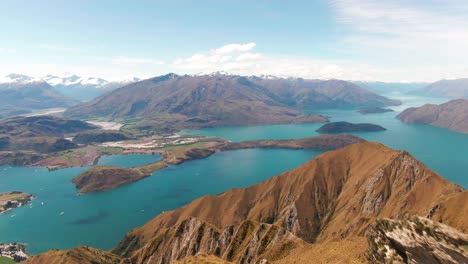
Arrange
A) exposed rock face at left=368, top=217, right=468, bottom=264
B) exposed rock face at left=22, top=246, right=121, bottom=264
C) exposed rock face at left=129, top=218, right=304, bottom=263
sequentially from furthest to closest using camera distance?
exposed rock face at left=22, top=246, right=121, bottom=264, exposed rock face at left=129, top=218, right=304, bottom=263, exposed rock face at left=368, top=217, right=468, bottom=264

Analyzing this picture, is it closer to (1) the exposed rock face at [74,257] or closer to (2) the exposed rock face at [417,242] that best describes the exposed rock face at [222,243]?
(1) the exposed rock face at [74,257]

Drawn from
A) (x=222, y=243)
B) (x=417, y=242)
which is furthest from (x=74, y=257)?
(x=417, y=242)

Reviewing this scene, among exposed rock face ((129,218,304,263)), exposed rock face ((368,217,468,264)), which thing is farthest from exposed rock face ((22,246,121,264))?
exposed rock face ((368,217,468,264))

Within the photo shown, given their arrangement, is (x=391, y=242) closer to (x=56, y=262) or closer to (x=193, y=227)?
(x=193, y=227)

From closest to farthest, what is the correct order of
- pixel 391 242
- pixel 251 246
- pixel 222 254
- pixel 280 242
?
pixel 391 242 < pixel 280 242 < pixel 251 246 < pixel 222 254

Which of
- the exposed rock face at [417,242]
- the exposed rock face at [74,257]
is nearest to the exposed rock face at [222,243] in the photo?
the exposed rock face at [74,257]

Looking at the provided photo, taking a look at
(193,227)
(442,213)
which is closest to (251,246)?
(193,227)

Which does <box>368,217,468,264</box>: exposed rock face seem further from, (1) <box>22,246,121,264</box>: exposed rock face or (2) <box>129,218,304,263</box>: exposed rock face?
(1) <box>22,246,121,264</box>: exposed rock face
